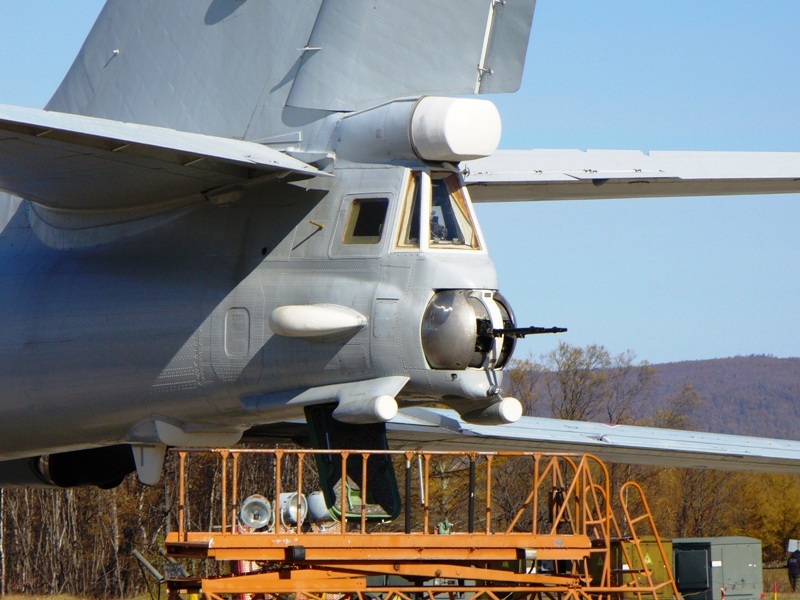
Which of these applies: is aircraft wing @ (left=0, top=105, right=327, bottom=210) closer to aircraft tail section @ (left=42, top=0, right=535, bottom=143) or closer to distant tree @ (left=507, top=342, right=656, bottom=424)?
aircraft tail section @ (left=42, top=0, right=535, bottom=143)

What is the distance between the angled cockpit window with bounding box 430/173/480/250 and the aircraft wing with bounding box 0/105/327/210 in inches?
37.6

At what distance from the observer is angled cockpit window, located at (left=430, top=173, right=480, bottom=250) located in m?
10.1

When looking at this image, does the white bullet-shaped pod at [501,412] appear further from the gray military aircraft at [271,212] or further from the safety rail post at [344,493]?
the safety rail post at [344,493]

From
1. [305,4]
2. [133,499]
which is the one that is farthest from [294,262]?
[133,499]

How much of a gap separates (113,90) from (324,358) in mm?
4063

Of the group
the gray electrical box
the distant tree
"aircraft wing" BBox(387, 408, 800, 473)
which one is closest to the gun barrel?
"aircraft wing" BBox(387, 408, 800, 473)

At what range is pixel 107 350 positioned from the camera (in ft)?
36.6

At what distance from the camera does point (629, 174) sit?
1132cm

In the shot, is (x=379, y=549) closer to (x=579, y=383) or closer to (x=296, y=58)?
(x=296, y=58)

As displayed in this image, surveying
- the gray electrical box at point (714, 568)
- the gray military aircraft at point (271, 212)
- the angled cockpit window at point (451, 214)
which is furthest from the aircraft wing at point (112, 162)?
the gray electrical box at point (714, 568)

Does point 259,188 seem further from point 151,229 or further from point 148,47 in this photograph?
point 148,47

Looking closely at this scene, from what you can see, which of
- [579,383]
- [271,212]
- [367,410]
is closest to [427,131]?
[271,212]

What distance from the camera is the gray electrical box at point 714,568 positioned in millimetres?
22656

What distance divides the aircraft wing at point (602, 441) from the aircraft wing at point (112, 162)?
7096mm
